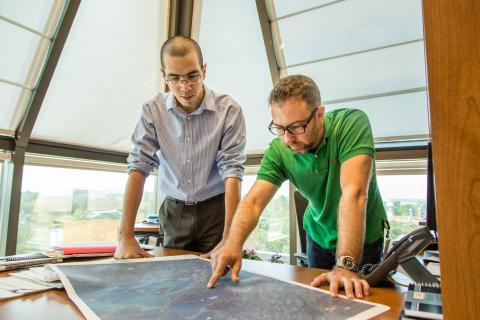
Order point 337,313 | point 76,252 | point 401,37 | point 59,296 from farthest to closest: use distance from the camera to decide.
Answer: point 401,37, point 76,252, point 59,296, point 337,313

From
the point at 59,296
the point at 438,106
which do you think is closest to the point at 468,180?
the point at 438,106

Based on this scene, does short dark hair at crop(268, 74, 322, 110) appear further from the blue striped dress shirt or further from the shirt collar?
the blue striped dress shirt

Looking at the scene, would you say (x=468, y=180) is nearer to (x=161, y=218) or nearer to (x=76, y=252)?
(x=76, y=252)

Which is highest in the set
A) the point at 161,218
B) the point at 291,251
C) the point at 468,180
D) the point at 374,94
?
the point at 374,94

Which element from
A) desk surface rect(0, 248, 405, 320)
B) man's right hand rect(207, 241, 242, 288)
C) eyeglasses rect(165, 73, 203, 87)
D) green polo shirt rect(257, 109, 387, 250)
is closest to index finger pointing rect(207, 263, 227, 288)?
man's right hand rect(207, 241, 242, 288)

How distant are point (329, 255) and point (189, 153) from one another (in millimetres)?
775

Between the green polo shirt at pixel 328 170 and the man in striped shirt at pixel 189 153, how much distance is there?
6.6 inches

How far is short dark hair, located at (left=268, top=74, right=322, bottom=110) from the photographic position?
48.3 inches

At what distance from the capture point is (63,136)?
3.49 meters

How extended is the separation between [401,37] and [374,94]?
554 mm

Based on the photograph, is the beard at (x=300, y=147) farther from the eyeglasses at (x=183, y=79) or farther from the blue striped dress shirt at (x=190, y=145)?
the eyeglasses at (x=183, y=79)

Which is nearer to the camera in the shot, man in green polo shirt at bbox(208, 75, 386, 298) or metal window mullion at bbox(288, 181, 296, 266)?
man in green polo shirt at bbox(208, 75, 386, 298)

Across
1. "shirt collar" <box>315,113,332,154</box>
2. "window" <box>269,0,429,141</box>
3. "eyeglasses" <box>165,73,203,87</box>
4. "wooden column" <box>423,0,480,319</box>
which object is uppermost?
"window" <box>269,0,429,141</box>

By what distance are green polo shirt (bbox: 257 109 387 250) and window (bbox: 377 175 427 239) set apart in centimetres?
191
